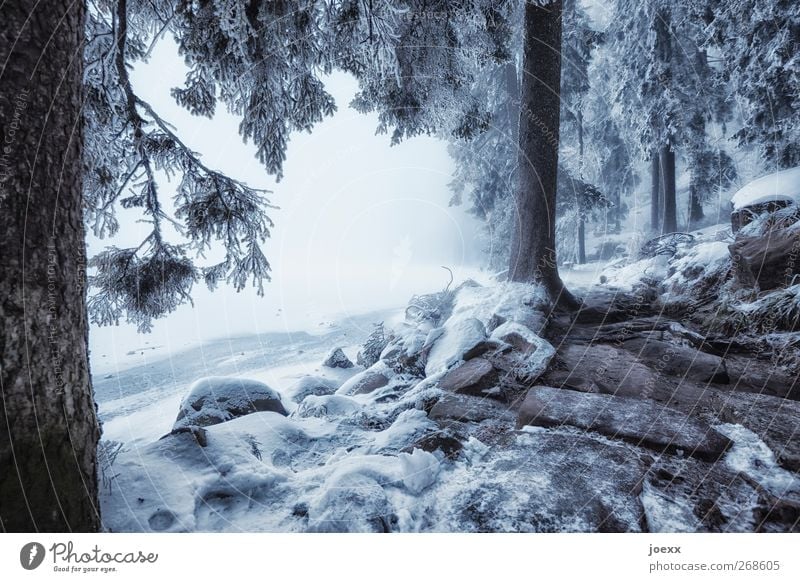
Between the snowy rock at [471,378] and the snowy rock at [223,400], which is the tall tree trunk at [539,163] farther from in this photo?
the snowy rock at [223,400]

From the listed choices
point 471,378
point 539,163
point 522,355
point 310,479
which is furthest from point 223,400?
point 539,163

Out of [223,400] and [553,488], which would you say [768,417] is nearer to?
[553,488]

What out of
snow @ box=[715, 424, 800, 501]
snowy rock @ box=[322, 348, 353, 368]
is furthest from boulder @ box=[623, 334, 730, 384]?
snowy rock @ box=[322, 348, 353, 368]

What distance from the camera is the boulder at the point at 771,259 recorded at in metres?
4.05

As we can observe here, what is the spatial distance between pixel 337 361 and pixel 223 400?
3.04 m

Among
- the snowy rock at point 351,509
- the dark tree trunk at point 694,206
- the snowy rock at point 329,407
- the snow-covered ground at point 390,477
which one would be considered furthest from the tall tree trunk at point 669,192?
the snowy rock at point 351,509

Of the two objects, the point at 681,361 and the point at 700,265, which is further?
the point at 700,265

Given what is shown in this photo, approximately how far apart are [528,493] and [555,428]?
0.78m

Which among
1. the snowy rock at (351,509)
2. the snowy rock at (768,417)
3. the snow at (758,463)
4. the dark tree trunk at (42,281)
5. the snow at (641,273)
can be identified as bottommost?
the snowy rock at (768,417)

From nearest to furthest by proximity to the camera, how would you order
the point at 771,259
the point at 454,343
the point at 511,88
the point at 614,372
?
the point at 614,372
the point at 771,259
the point at 454,343
the point at 511,88

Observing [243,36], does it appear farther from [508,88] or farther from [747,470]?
[508,88]

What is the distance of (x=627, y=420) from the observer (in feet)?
8.00

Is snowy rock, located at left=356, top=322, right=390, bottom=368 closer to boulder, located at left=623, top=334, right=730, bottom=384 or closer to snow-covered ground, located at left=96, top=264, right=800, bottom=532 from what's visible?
snow-covered ground, located at left=96, top=264, right=800, bottom=532

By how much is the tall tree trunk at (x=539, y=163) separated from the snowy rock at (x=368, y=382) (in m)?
3.00
